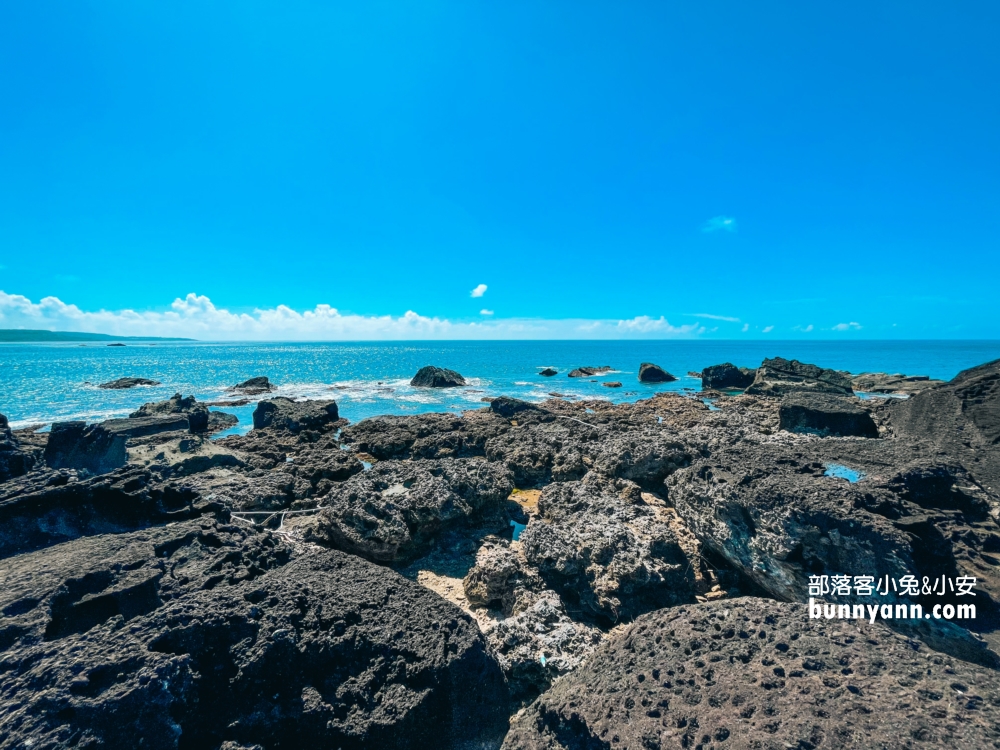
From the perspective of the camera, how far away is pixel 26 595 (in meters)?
4.08

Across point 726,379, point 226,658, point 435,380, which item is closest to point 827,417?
point 226,658

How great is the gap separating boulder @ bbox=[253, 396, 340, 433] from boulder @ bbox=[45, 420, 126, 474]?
24.8ft

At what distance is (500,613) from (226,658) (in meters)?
4.02

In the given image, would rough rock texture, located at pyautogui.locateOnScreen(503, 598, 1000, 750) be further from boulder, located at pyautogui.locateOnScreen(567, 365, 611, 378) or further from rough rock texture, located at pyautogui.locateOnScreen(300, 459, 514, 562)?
boulder, located at pyautogui.locateOnScreen(567, 365, 611, 378)

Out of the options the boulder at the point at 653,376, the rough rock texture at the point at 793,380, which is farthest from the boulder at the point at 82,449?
the boulder at the point at 653,376

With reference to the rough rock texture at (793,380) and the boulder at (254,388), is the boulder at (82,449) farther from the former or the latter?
the rough rock texture at (793,380)

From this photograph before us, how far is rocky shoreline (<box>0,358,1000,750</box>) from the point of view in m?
3.48

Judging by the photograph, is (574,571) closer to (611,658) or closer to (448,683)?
(611,658)

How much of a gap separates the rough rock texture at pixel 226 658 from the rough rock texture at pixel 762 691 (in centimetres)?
102

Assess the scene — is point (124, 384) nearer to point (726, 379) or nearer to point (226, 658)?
point (226, 658)

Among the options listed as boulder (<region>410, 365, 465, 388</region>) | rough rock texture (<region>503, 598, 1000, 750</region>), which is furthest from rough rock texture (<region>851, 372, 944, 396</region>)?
rough rock texture (<region>503, 598, 1000, 750</region>)

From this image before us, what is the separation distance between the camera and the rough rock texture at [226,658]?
3.41 metres

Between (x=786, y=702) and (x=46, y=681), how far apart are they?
5.97 metres

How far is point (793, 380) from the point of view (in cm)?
3584
